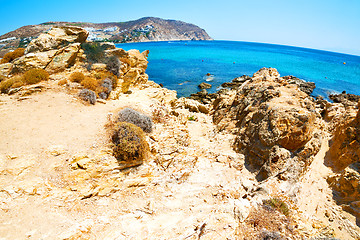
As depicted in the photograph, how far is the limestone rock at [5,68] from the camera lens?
42.4 feet

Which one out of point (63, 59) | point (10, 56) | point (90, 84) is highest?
point (63, 59)

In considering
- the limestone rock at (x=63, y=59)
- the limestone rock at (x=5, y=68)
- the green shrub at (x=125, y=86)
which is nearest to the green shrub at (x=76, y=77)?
the limestone rock at (x=63, y=59)

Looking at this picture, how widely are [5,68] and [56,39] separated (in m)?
4.50

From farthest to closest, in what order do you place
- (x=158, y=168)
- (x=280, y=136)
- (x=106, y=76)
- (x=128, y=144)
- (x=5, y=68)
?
(x=106, y=76) → (x=5, y=68) → (x=280, y=136) → (x=158, y=168) → (x=128, y=144)

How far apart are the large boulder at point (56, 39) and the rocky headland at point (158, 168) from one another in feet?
4.58

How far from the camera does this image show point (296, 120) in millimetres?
9148

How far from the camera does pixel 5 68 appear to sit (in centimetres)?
1325

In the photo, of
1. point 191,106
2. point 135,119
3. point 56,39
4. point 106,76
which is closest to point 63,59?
point 56,39

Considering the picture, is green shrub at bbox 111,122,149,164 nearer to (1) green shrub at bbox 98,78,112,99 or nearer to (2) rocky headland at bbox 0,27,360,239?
(2) rocky headland at bbox 0,27,360,239

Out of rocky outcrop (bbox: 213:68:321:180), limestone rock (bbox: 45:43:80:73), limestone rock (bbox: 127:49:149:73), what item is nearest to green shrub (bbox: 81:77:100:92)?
limestone rock (bbox: 45:43:80:73)

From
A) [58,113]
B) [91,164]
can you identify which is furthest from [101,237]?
[58,113]

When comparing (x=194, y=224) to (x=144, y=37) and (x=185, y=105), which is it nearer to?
(x=185, y=105)

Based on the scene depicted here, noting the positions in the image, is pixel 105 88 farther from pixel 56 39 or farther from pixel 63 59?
pixel 56 39

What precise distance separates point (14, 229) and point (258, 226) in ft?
23.3
